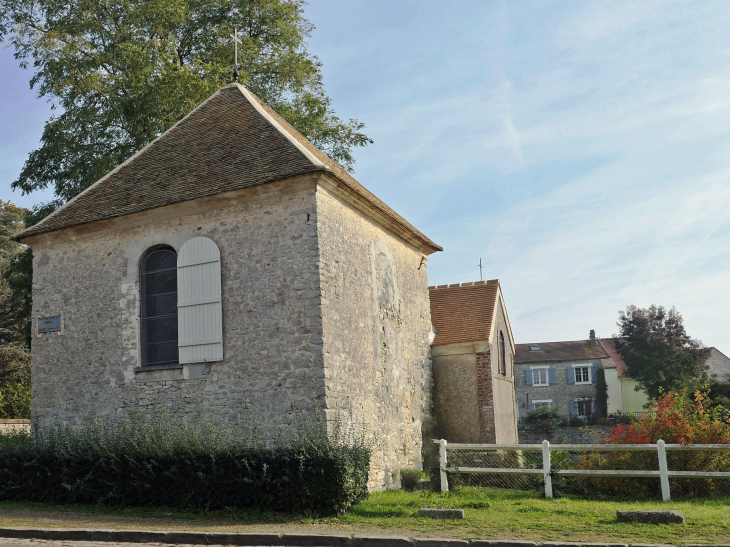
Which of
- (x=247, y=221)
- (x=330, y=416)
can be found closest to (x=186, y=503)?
(x=330, y=416)

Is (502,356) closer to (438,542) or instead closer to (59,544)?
(438,542)

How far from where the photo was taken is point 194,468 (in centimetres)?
1012

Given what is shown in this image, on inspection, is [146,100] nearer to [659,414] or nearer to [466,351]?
[466,351]

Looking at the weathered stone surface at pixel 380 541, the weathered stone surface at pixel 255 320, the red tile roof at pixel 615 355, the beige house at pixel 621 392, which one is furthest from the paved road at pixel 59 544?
the red tile roof at pixel 615 355

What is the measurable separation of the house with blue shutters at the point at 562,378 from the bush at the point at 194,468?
1463 inches

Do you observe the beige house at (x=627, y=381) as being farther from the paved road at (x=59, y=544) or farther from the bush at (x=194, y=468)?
the paved road at (x=59, y=544)

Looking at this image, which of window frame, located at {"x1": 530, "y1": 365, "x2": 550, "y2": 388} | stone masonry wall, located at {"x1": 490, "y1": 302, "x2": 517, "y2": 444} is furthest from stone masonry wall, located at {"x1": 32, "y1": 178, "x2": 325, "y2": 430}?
window frame, located at {"x1": 530, "y1": 365, "x2": 550, "y2": 388}

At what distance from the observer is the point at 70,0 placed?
19.7m

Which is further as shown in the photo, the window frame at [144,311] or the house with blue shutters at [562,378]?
the house with blue shutters at [562,378]

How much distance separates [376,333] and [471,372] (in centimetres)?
387

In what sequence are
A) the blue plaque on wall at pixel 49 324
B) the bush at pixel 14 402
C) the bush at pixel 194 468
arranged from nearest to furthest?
the bush at pixel 194 468
the blue plaque on wall at pixel 49 324
the bush at pixel 14 402

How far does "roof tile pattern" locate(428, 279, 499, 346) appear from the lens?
16.9m

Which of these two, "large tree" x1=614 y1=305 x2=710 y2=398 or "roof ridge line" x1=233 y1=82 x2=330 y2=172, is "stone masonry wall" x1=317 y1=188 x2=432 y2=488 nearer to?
"roof ridge line" x1=233 y1=82 x2=330 y2=172

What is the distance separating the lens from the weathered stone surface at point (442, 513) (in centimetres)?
920
